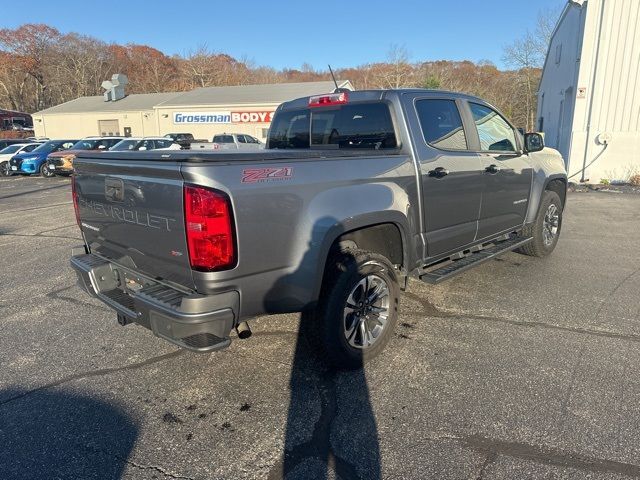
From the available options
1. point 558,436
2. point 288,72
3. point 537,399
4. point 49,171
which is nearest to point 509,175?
point 537,399

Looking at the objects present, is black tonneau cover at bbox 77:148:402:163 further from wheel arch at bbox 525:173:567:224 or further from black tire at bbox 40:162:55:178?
black tire at bbox 40:162:55:178

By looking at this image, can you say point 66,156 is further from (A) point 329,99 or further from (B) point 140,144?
(A) point 329,99

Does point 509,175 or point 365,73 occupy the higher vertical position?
point 365,73

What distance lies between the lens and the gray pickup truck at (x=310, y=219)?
2.54 metres

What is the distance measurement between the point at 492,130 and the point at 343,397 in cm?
328

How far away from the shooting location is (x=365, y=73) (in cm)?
5488

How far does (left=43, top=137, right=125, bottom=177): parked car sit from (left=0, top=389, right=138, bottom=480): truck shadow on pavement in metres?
16.8

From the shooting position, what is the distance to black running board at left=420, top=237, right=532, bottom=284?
3896mm

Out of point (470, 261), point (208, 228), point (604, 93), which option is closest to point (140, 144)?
point (604, 93)

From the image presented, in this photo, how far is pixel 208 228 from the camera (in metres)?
Result: 2.47

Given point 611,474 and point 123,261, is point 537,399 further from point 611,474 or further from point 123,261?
point 123,261

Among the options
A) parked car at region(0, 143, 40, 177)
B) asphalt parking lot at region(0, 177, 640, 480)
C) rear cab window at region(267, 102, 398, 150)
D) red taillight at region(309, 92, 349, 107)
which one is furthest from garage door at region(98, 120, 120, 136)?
red taillight at region(309, 92, 349, 107)

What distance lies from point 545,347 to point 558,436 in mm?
1165

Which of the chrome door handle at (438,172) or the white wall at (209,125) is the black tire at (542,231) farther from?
the white wall at (209,125)
